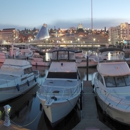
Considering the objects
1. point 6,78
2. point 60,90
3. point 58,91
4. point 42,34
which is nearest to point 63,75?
point 60,90

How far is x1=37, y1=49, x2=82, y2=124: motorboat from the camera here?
10391 millimetres

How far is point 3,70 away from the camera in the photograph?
17.9 m

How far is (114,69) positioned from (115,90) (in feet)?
6.16

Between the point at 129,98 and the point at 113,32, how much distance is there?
12694 cm

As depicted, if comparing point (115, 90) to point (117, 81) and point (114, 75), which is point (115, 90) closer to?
point (117, 81)

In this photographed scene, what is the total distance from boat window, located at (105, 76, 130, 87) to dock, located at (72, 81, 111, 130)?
1.71 meters

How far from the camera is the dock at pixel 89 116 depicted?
9.86m

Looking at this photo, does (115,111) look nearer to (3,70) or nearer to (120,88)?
(120,88)

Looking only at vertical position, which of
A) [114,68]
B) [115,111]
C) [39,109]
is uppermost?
[114,68]

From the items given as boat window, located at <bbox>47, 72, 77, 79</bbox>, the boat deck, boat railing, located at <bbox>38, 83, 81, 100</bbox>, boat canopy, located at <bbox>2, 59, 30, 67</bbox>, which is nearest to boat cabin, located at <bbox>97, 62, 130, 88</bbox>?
boat railing, located at <bbox>38, 83, 81, 100</bbox>

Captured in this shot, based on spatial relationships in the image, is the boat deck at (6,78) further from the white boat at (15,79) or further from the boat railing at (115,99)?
the boat railing at (115,99)

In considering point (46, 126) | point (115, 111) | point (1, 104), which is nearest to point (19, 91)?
point (1, 104)

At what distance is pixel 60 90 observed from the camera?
12203mm

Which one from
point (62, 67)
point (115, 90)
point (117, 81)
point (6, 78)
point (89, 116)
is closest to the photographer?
point (89, 116)
